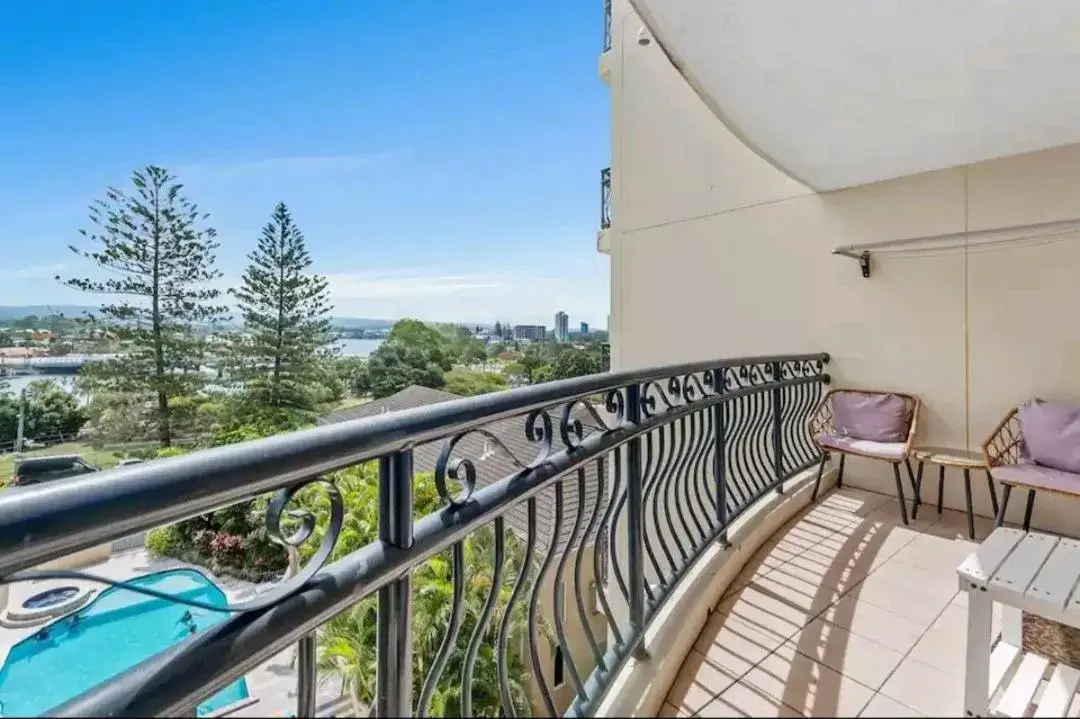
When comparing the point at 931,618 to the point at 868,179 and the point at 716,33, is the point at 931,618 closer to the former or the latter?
the point at 716,33

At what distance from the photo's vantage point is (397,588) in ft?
2.60

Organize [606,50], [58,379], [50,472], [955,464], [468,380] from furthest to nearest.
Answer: [58,379], [468,380], [606,50], [955,464], [50,472]

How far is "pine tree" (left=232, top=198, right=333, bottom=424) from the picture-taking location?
15.1m

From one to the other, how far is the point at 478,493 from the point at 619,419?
1.85ft

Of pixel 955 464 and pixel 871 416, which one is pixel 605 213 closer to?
pixel 871 416

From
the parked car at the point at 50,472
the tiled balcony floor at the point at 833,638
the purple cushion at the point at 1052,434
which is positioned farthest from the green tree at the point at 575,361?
the parked car at the point at 50,472

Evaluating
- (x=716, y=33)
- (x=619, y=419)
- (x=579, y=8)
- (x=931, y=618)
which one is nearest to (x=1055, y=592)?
(x=931, y=618)

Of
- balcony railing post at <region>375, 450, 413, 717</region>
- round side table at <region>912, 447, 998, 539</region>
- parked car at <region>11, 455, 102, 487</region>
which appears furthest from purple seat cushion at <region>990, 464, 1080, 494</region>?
parked car at <region>11, 455, 102, 487</region>

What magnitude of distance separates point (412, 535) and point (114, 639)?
528mm

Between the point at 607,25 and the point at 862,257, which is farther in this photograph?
the point at 607,25

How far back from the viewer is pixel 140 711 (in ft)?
1.75

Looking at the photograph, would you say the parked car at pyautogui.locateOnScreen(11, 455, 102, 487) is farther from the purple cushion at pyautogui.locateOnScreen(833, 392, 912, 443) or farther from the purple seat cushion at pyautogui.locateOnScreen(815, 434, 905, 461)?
the purple cushion at pyautogui.locateOnScreen(833, 392, 912, 443)

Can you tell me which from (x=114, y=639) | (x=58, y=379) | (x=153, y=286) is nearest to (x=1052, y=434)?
(x=114, y=639)

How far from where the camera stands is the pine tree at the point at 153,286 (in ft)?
44.2
